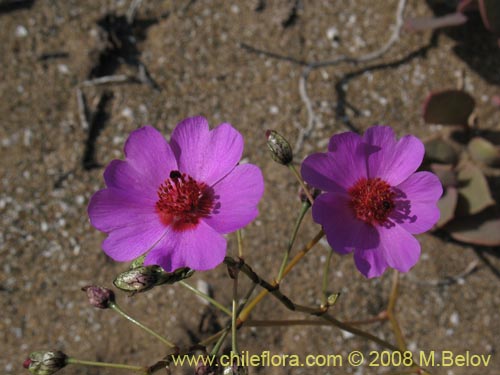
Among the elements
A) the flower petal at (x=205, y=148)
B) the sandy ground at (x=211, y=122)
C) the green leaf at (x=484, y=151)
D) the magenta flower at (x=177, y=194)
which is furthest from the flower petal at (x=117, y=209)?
the green leaf at (x=484, y=151)

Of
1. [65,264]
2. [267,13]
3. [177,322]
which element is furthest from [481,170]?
[65,264]

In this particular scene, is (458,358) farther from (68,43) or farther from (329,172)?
(68,43)

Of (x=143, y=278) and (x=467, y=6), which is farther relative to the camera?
(x=467, y=6)

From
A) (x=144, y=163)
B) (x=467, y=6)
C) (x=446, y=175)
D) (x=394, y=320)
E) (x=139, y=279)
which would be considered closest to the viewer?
(x=139, y=279)

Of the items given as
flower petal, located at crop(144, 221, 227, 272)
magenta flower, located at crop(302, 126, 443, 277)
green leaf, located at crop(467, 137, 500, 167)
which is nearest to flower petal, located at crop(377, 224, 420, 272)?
magenta flower, located at crop(302, 126, 443, 277)

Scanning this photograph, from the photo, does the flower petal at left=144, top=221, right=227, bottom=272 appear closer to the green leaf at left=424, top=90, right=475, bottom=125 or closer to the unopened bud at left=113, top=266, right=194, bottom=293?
the unopened bud at left=113, top=266, right=194, bottom=293

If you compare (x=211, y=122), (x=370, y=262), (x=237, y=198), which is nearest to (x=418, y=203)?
(x=370, y=262)

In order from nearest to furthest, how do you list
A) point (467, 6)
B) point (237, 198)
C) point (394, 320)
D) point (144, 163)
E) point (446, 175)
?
point (237, 198), point (144, 163), point (394, 320), point (446, 175), point (467, 6)

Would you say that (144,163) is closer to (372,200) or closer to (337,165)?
(337,165)
